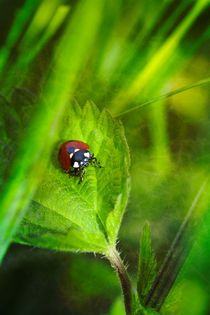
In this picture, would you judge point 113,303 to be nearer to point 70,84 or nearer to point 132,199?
point 132,199

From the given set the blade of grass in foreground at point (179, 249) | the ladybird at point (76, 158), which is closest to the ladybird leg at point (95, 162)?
the ladybird at point (76, 158)

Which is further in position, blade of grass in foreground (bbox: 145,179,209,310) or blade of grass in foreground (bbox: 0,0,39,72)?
blade of grass in foreground (bbox: 0,0,39,72)

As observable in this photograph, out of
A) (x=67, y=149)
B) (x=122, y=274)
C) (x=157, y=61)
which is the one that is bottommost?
(x=122, y=274)

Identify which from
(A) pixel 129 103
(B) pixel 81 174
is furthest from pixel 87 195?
(A) pixel 129 103

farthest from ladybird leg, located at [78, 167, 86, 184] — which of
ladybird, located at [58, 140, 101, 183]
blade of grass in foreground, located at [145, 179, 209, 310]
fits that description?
blade of grass in foreground, located at [145, 179, 209, 310]

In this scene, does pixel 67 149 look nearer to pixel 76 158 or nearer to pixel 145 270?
pixel 76 158

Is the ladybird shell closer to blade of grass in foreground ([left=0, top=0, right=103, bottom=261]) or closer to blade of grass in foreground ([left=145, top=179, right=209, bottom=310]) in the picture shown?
blade of grass in foreground ([left=0, top=0, right=103, bottom=261])
